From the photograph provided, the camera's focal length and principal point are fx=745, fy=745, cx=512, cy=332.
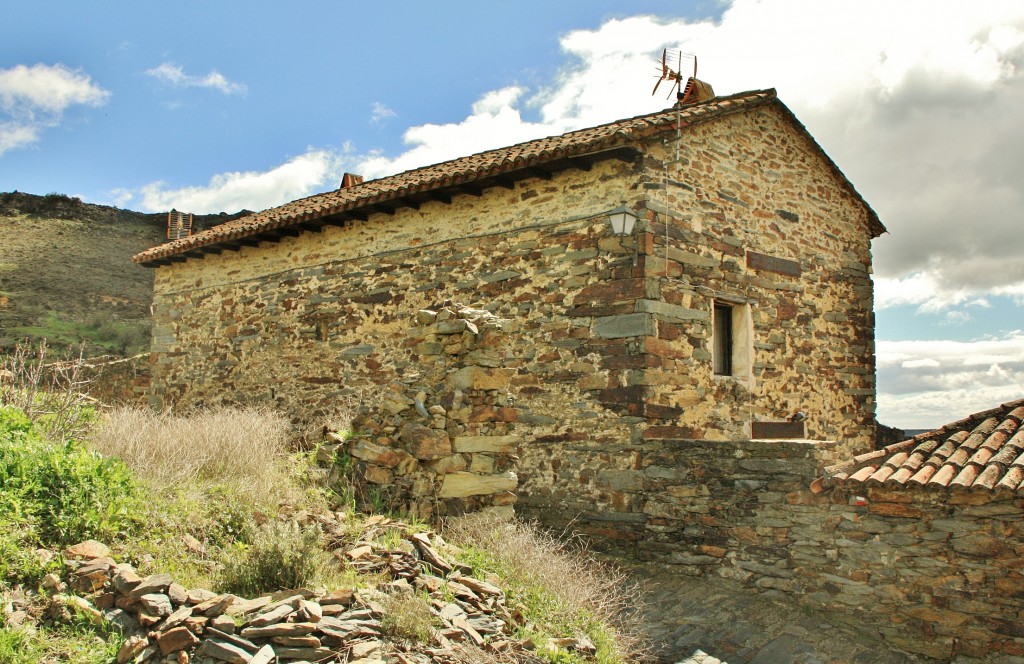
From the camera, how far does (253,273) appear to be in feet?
46.7

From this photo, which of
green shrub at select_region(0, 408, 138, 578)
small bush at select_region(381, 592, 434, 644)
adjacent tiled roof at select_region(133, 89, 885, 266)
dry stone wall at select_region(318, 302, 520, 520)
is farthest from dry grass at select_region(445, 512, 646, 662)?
adjacent tiled roof at select_region(133, 89, 885, 266)

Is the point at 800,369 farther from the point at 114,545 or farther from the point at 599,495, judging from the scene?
the point at 114,545

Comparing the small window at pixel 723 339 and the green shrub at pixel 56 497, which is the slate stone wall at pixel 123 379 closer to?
the green shrub at pixel 56 497

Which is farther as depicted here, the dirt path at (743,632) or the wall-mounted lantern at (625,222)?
the wall-mounted lantern at (625,222)

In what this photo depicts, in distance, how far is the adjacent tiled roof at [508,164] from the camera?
9.44 m

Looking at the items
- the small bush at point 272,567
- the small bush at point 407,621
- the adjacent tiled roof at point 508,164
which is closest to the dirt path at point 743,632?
the small bush at point 407,621

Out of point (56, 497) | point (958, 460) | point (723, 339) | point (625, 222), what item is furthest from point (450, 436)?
point (723, 339)

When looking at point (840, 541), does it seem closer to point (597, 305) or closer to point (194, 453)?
point (597, 305)

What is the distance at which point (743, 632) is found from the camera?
6.88 meters

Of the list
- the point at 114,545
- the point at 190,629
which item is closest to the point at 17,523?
the point at 114,545

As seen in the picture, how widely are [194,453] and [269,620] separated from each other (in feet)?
9.76

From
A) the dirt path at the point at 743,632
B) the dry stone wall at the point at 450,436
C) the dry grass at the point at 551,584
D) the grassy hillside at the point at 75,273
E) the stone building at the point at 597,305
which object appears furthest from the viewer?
the grassy hillside at the point at 75,273

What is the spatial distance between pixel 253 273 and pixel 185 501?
9.04 meters

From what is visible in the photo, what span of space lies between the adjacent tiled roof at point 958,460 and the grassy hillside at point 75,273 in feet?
73.8
